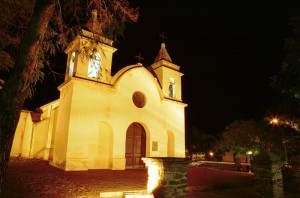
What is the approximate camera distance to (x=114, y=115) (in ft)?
48.9

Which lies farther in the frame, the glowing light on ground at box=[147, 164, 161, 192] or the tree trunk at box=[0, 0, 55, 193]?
the glowing light on ground at box=[147, 164, 161, 192]

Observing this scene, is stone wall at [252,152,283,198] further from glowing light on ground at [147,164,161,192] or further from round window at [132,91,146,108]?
round window at [132,91,146,108]

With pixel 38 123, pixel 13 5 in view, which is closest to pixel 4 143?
pixel 13 5

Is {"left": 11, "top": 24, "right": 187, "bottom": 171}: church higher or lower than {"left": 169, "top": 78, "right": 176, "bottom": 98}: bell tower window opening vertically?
lower

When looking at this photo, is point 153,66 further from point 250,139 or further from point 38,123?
point 250,139

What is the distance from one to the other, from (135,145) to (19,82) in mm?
12326

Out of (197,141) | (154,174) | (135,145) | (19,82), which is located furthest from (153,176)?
(197,141)

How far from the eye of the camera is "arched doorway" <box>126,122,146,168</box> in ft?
51.9

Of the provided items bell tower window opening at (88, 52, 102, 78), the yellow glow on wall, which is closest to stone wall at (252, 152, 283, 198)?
the yellow glow on wall

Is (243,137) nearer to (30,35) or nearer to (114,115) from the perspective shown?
(114,115)

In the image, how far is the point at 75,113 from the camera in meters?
13.4

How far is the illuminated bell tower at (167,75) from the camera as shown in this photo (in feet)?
63.4

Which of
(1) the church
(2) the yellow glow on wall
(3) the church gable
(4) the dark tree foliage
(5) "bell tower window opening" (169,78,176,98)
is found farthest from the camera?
(5) "bell tower window opening" (169,78,176,98)

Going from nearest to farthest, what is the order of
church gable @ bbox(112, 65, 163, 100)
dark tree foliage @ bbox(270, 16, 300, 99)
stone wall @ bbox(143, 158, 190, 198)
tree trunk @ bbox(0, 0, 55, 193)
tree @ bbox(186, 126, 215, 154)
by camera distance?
tree trunk @ bbox(0, 0, 55, 193)
stone wall @ bbox(143, 158, 190, 198)
dark tree foliage @ bbox(270, 16, 300, 99)
church gable @ bbox(112, 65, 163, 100)
tree @ bbox(186, 126, 215, 154)
